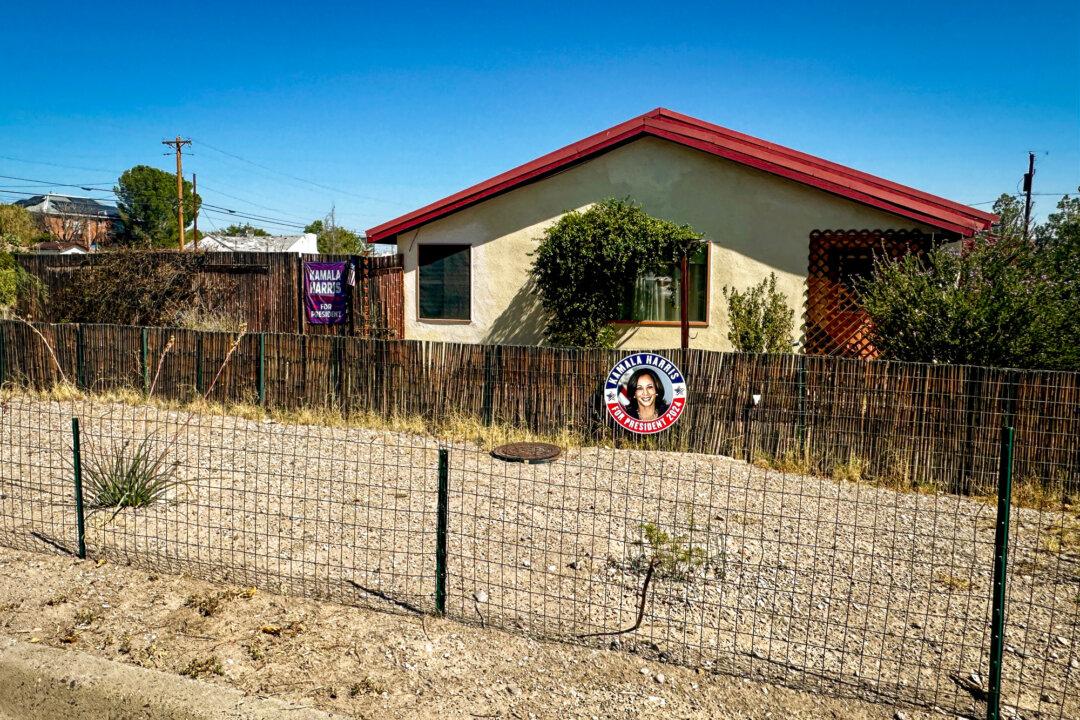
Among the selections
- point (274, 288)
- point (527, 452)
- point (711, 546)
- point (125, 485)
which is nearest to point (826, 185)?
point (527, 452)

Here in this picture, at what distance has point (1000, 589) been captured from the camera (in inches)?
145

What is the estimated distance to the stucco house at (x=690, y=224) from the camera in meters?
12.1

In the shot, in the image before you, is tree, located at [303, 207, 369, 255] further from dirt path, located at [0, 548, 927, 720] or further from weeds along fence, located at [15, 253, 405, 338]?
dirt path, located at [0, 548, 927, 720]

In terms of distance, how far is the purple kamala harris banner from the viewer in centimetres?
1492

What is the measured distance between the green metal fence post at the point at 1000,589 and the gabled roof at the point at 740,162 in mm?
8882

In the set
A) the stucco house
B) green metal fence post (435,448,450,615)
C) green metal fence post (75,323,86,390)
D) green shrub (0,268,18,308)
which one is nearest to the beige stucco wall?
the stucco house

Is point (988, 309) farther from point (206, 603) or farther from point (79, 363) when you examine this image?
point (79, 363)

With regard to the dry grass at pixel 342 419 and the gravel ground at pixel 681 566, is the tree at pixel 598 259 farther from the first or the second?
the gravel ground at pixel 681 566

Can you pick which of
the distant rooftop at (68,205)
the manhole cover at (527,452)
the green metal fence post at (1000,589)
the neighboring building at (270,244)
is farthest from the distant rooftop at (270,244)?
the green metal fence post at (1000,589)

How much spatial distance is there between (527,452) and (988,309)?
197 inches

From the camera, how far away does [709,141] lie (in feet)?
41.0

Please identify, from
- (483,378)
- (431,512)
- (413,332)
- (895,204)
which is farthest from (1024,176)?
(431,512)

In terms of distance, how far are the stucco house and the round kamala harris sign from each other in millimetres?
3977

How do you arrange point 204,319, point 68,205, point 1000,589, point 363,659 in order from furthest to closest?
point 68,205
point 204,319
point 363,659
point 1000,589
